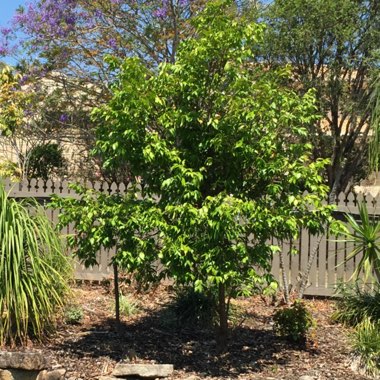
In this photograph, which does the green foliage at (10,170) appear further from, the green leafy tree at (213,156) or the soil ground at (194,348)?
the green leafy tree at (213,156)

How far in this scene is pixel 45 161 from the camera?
1648 cm

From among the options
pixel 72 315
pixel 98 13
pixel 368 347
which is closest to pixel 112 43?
pixel 98 13

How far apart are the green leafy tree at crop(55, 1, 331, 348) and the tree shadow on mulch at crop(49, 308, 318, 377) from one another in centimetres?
82

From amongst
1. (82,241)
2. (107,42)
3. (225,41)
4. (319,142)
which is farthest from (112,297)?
(319,142)

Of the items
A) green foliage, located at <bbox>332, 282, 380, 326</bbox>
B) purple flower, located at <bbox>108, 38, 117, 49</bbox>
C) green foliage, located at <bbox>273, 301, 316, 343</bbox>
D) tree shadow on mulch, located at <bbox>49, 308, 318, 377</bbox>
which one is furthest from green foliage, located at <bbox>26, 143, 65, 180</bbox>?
green foliage, located at <bbox>273, 301, 316, 343</bbox>

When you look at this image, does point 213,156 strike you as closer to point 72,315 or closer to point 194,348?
point 194,348

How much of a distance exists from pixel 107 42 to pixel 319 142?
6366mm

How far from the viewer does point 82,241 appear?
19.6 feet

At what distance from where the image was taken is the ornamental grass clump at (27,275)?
20.0 ft

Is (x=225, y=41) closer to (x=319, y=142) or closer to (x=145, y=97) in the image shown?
(x=145, y=97)

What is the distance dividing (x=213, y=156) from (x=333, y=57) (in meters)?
9.94

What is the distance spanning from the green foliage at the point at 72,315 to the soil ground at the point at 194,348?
0.23 feet

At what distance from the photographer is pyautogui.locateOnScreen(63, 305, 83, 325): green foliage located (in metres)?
7.02

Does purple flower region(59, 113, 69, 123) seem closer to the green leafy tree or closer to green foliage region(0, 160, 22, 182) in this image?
green foliage region(0, 160, 22, 182)
